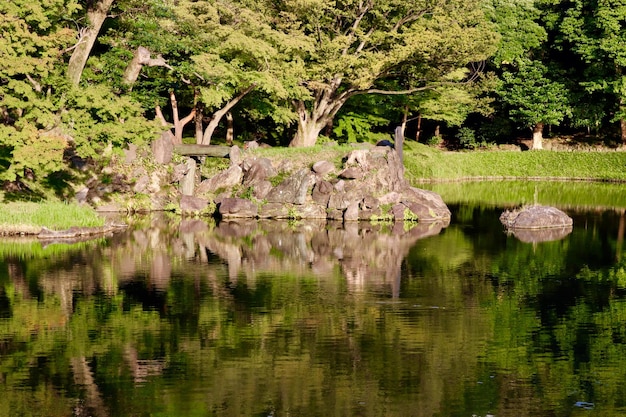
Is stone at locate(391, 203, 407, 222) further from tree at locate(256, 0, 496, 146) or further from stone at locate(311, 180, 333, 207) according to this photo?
tree at locate(256, 0, 496, 146)

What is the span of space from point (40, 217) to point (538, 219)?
59.0 ft

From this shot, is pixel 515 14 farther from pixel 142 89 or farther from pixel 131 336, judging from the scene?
pixel 131 336

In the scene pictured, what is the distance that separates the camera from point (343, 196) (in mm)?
38625

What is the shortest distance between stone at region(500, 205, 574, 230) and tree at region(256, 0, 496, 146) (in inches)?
607

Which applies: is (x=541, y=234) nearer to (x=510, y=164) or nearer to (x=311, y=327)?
(x=311, y=327)

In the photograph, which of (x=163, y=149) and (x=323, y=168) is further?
(x=163, y=149)

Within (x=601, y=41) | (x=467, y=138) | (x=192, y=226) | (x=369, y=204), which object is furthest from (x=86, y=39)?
(x=601, y=41)

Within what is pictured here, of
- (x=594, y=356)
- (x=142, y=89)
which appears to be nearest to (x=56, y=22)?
(x=142, y=89)

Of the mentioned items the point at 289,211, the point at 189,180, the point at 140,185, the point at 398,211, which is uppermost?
the point at 189,180

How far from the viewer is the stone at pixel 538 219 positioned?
36188 millimetres

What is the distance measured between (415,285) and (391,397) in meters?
9.44

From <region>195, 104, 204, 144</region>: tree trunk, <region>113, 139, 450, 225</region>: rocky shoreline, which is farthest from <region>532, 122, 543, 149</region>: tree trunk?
<region>113, 139, 450, 225</region>: rocky shoreline

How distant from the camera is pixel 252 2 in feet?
159

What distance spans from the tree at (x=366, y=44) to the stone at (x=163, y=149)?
9.37m
